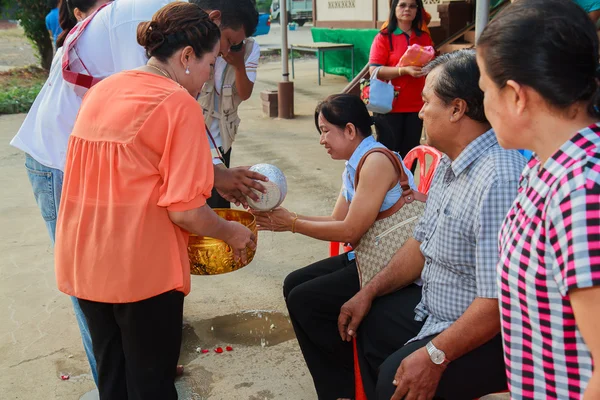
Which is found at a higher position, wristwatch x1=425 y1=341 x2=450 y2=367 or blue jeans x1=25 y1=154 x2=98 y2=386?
blue jeans x1=25 y1=154 x2=98 y2=386

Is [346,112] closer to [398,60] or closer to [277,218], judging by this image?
[277,218]

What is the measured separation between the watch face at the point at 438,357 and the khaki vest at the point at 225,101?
1883mm

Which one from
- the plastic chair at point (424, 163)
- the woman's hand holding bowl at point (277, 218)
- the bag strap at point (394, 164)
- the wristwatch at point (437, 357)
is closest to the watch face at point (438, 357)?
the wristwatch at point (437, 357)

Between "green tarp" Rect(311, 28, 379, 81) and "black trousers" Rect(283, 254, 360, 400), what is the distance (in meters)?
9.09

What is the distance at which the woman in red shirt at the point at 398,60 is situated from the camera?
4.75 metres

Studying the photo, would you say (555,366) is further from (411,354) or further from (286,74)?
(286,74)

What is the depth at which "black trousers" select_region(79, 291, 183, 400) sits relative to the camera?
200cm

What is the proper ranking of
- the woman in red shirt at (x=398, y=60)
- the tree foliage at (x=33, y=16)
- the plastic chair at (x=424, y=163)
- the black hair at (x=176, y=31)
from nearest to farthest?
the black hair at (x=176, y=31)
the plastic chair at (x=424, y=163)
the woman in red shirt at (x=398, y=60)
the tree foliage at (x=33, y=16)

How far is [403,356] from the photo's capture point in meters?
1.90

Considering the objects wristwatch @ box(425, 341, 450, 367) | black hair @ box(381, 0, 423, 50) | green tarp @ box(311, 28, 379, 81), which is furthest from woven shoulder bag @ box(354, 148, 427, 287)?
green tarp @ box(311, 28, 379, 81)

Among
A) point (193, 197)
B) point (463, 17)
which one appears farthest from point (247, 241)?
point (463, 17)

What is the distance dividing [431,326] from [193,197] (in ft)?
2.82

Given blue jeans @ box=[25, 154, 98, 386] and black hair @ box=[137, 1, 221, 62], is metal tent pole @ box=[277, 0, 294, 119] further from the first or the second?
black hair @ box=[137, 1, 221, 62]

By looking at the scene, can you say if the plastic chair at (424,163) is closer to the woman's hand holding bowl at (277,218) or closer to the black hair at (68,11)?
the woman's hand holding bowl at (277,218)
